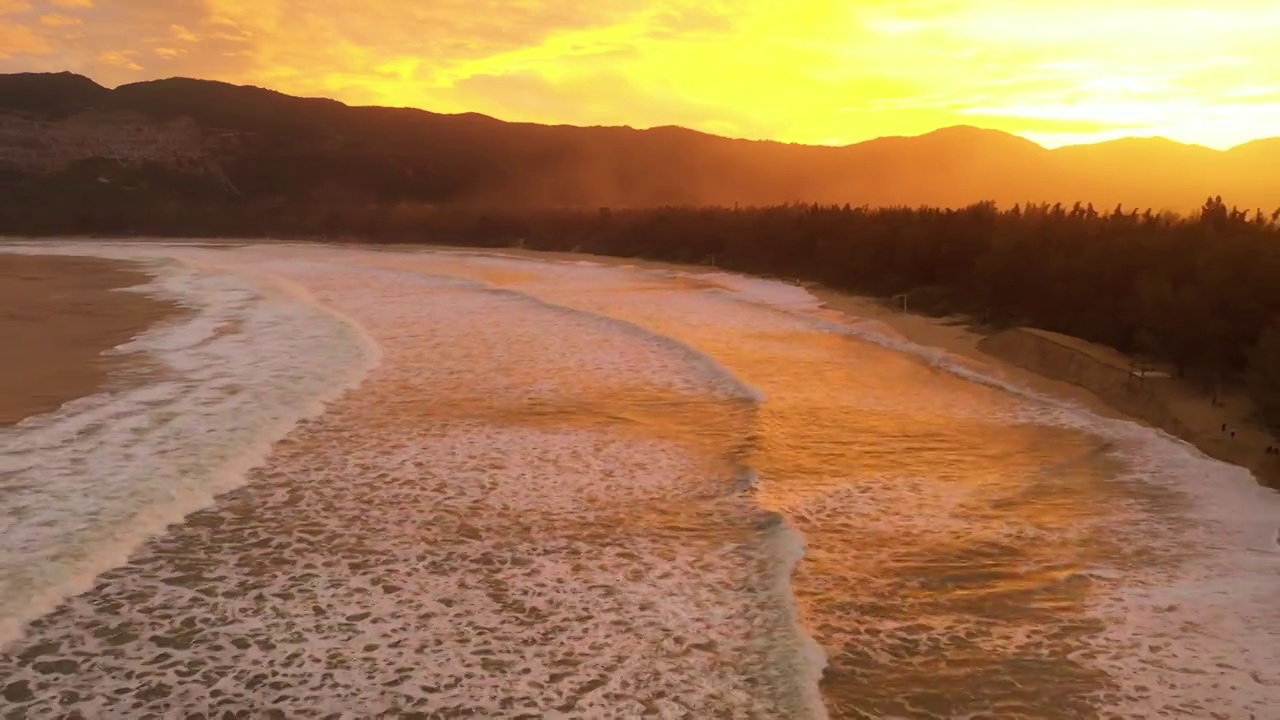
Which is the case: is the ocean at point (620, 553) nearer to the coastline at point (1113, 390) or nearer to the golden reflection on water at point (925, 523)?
the golden reflection on water at point (925, 523)

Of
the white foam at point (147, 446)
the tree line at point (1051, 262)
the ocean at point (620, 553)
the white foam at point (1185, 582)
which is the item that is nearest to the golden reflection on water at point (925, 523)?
the ocean at point (620, 553)

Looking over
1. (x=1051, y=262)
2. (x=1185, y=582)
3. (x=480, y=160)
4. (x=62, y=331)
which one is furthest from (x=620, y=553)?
(x=480, y=160)

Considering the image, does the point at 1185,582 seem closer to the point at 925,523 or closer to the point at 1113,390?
the point at 925,523

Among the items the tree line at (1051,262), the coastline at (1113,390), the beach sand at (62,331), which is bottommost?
the beach sand at (62,331)

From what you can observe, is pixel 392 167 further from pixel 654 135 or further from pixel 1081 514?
pixel 1081 514

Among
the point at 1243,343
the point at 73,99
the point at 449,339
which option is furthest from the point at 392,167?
the point at 1243,343

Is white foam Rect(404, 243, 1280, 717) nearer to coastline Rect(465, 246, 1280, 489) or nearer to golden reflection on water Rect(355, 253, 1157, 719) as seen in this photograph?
golden reflection on water Rect(355, 253, 1157, 719)
